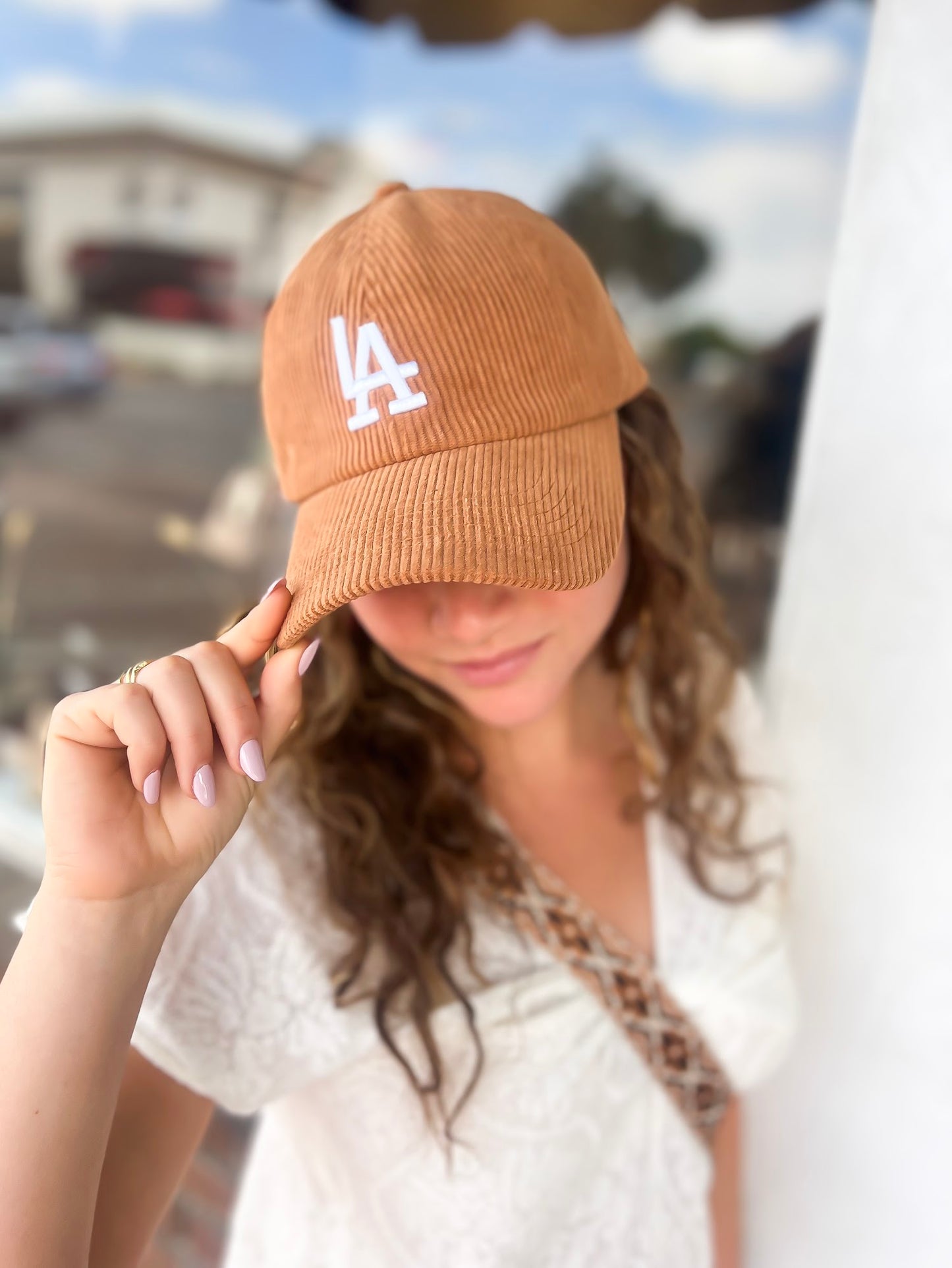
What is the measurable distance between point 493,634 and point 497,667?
0.04 metres

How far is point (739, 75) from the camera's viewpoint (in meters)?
1.60

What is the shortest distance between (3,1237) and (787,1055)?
1005 millimetres

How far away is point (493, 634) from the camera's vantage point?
64cm

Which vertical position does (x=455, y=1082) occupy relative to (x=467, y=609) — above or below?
below

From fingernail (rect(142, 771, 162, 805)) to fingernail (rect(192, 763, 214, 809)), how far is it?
0.8 inches

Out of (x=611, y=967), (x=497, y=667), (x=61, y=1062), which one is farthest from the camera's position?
(x=611, y=967)

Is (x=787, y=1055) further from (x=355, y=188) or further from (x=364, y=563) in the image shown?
(x=355, y=188)

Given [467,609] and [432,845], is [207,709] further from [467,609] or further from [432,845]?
[432,845]

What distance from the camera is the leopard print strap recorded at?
769 mm

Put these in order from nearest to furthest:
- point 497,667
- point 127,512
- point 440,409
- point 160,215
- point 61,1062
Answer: point 61,1062, point 440,409, point 497,667, point 160,215, point 127,512

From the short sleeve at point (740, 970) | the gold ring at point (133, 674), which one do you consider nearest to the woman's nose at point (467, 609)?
the gold ring at point (133, 674)

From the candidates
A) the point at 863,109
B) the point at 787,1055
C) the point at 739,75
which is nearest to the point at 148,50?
the point at 739,75

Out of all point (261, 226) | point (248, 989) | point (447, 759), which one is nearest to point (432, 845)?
point (447, 759)

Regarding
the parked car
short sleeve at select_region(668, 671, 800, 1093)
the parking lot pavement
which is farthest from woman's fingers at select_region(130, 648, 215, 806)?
the parked car
